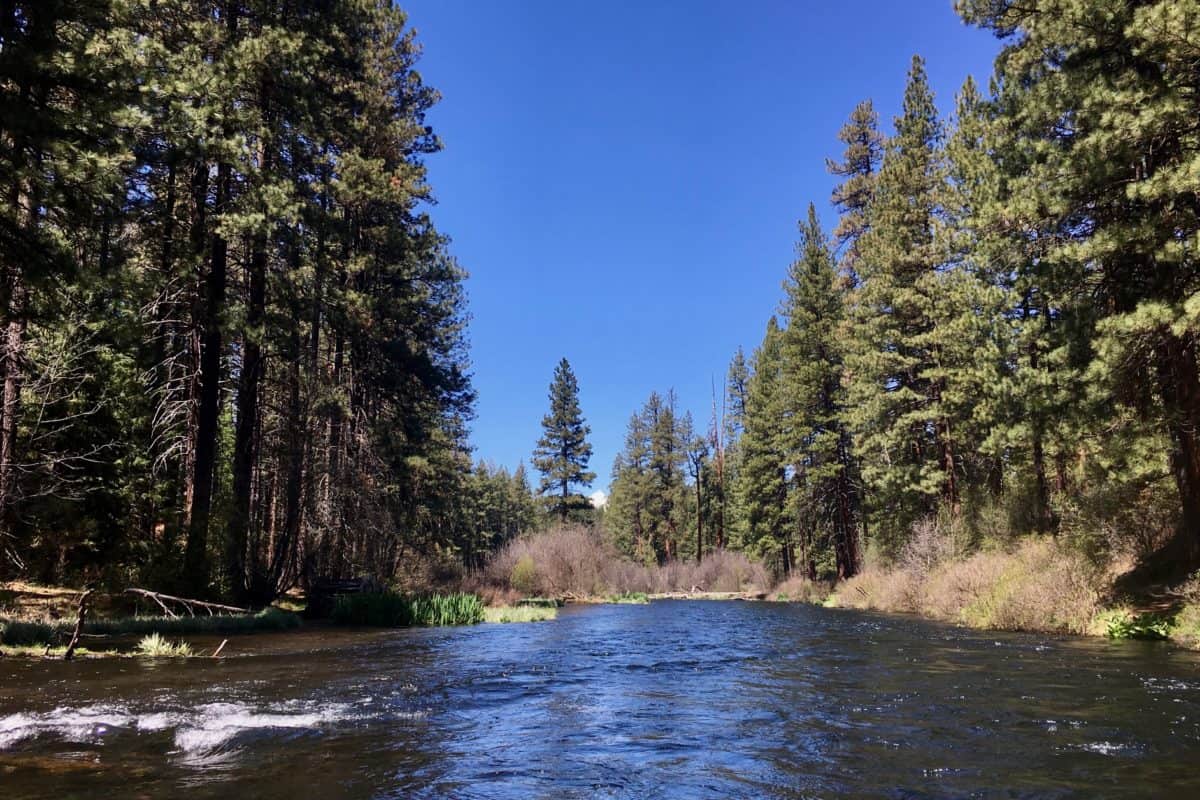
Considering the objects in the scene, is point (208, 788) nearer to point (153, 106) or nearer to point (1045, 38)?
point (153, 106)

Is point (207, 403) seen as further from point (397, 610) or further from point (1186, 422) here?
point (1186, 422)

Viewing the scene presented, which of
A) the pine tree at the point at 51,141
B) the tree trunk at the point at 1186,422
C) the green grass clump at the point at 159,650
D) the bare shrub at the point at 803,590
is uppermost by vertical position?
the pine tree at the point at 51,141

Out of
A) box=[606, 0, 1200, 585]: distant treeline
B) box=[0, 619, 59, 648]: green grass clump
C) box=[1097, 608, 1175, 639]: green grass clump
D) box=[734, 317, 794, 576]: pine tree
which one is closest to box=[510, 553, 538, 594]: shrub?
box=[606, 0, 1200, 585]: distant treeline

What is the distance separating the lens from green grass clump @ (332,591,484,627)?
17.6 m

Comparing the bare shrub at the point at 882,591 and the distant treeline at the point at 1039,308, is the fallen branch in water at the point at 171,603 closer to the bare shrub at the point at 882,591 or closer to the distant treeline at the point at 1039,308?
the distant treeline at the point at 1039,308

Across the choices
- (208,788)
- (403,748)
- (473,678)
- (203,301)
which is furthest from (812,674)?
(203,301)

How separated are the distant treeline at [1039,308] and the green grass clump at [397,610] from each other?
46.7 ft

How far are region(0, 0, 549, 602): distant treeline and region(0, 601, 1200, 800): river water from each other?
5.16m

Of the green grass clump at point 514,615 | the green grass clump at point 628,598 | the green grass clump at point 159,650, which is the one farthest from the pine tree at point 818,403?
the green grass clump at point 159,650

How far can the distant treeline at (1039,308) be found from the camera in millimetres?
11281

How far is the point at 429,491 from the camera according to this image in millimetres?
35125

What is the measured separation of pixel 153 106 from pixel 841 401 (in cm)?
3113

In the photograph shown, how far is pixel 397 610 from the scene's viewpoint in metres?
18.1

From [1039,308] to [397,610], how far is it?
18.7m
